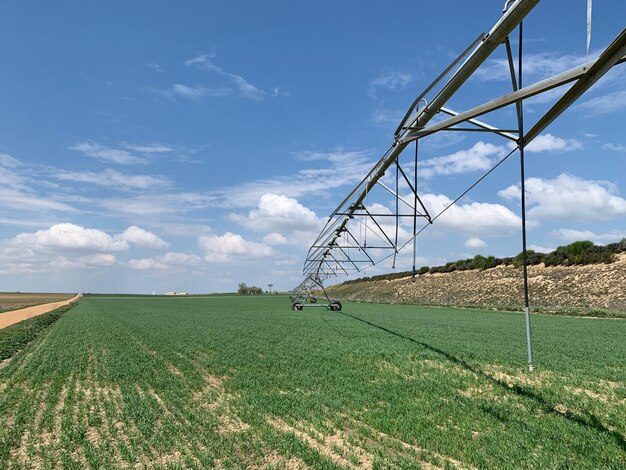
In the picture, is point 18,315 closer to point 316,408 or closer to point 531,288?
point 316,408

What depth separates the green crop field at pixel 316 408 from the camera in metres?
6.18

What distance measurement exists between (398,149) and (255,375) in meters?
7.06

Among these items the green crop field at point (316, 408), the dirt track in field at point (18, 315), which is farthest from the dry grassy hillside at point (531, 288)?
the dirt track in field at point (18, 315)

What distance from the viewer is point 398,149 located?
10414 mm

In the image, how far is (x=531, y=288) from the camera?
51500 mm

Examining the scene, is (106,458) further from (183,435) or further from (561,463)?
(561,463)

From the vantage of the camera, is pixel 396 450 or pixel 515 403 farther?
pixel 515 403

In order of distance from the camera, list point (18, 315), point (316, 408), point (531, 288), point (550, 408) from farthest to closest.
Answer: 1. point (531, 288)
2. point (18, 315)
3. point (316, 408)
4. point (550, 408)

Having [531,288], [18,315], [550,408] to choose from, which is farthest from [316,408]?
[18,315]

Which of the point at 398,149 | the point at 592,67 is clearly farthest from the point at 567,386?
the point at 592,67

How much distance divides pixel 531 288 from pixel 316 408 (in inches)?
1980

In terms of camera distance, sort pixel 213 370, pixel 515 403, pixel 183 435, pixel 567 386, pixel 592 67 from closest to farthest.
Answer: pixel 592 67 → pixel 183 435 → pixel 515 403 → pixel 567 386 → pixel 213 370

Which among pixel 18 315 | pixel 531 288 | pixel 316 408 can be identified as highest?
pixel 531 288

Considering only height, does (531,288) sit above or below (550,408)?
above
